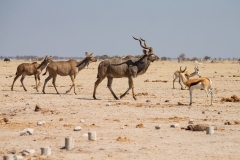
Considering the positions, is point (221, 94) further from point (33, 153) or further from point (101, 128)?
point (33, 153)

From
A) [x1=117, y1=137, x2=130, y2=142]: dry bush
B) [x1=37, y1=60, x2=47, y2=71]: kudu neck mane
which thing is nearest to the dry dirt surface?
[x1=117, y1=137, x2=130, y2=142]: dry bush

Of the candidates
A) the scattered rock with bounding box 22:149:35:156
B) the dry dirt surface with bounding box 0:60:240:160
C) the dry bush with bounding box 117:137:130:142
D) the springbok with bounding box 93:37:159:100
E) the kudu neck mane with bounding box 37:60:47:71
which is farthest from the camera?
the kudu neck mane with bounding box 37:60:47:71

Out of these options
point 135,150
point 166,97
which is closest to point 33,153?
point 135,150

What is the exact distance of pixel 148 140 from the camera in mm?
11945

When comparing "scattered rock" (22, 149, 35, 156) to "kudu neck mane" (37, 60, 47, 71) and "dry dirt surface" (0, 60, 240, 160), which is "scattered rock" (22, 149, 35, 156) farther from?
"kudu neck mane" (37, 60, 47, 71)

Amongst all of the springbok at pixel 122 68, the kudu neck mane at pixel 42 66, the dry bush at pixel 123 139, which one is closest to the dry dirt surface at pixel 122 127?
the dry bush at pixel 123 139

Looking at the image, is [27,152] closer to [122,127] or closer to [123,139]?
[123,139]

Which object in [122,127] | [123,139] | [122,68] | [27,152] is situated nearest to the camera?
[27,152]

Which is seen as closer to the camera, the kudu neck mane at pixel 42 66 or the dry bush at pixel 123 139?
the dry bush at pixel 123 139

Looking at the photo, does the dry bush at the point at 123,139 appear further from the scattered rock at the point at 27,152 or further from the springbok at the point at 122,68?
the springbok at the point at 122,68

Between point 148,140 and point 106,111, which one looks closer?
point 148,140

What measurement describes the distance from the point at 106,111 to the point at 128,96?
20.2 feet

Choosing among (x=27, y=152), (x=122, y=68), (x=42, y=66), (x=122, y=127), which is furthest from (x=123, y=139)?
(x=42, y=66)

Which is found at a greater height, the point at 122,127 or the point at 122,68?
the point at 122,68
